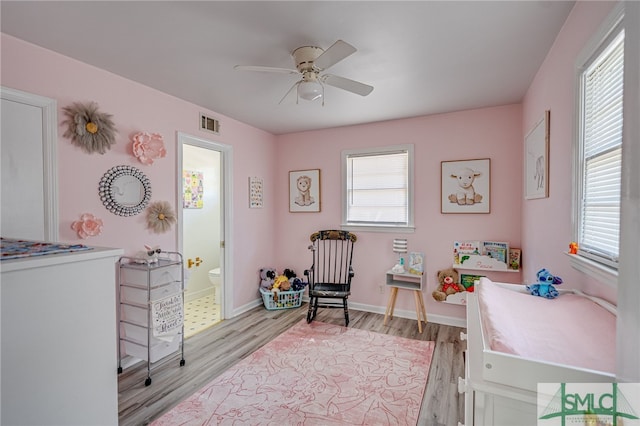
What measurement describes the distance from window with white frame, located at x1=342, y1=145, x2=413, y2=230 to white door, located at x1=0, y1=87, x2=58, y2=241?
9.71 ft

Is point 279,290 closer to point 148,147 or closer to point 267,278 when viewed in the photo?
point 267,278

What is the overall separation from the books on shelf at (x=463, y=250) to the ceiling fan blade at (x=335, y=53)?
2535mm

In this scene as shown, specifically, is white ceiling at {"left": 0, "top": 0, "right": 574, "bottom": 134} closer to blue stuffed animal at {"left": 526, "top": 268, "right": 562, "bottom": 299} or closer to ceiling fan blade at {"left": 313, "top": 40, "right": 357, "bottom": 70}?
ceiling fan blade at {"left": 313, "top": 40, "right": 357, "bottom": 70}

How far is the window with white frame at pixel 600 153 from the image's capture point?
1133 mm

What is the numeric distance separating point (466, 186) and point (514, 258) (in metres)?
0.91

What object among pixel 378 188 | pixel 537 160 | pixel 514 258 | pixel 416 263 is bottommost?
pixel 416 263

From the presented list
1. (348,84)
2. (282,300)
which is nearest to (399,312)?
(282,300)

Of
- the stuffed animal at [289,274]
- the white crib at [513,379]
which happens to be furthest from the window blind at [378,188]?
the white crib at [513,379]

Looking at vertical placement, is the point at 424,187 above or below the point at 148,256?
above

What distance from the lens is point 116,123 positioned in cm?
243

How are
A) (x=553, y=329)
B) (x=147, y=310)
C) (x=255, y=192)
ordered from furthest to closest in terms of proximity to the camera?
(x=255, y=192) → (x=147, y=310) → (x=553, y=329)

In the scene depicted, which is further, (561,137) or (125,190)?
(125,190)

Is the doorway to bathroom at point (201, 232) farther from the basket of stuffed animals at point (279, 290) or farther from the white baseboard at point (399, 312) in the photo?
the basket of stuffed animals at point (279, 290)

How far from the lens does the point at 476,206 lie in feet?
10.7
